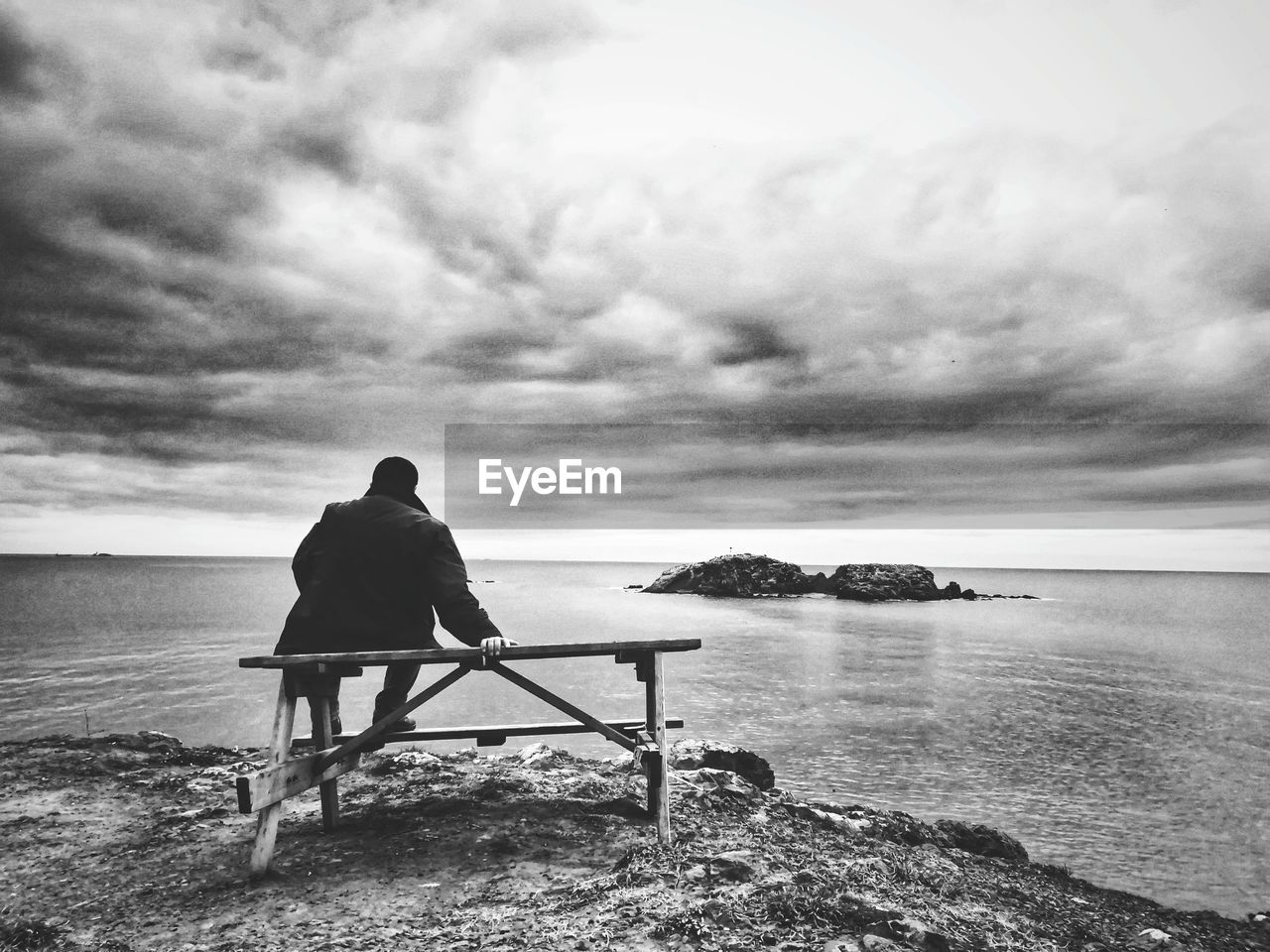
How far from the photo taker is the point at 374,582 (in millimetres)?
4891

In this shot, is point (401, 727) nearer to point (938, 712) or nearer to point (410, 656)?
point (410, 656)

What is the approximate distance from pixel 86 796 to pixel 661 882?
220 inches

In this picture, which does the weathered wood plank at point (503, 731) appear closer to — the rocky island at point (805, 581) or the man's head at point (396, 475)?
the man's head at point (396, 475)

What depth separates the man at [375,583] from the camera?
15.6 feet

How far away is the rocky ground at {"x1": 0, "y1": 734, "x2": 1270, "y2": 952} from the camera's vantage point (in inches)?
147

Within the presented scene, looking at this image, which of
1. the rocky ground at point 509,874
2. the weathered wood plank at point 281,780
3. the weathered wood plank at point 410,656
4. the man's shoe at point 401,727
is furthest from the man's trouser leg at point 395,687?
the rocky ground at point 509,874

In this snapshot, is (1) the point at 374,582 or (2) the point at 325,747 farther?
(2) the point at 325,747

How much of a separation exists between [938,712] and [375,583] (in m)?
17.7

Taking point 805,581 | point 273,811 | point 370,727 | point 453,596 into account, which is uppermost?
point 453,596

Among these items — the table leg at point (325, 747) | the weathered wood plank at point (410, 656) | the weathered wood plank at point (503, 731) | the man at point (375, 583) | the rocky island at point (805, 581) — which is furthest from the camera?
the rocky island at point (805, 581)

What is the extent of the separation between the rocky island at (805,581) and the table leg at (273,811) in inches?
3267

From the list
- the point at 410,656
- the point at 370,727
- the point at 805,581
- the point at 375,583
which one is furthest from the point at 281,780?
the point at 805,581

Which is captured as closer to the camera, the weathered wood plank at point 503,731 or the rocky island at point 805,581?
the weathered wood plank at point 503,731

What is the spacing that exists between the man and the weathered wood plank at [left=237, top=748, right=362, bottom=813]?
2.41 feet
